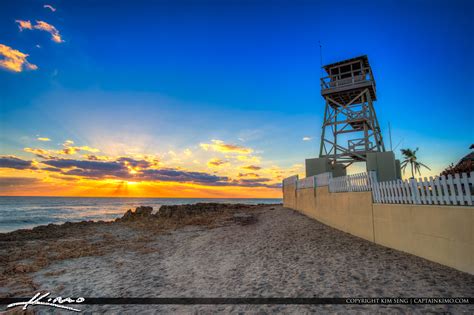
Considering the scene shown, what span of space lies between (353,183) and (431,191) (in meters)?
4.05

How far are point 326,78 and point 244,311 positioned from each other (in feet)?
79.9

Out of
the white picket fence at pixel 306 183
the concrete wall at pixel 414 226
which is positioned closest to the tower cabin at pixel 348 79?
the white picket fence at pixel 306 183

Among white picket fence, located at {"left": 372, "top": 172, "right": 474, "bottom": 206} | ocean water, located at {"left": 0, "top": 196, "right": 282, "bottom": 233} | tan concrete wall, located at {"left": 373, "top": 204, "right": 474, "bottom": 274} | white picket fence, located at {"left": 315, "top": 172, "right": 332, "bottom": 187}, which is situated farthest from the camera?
ocean water, located at {"left": 0, "top": 196, "right": 282, "bottom": 233}

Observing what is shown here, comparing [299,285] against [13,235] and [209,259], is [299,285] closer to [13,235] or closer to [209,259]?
[209,259]

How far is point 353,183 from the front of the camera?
10.6m

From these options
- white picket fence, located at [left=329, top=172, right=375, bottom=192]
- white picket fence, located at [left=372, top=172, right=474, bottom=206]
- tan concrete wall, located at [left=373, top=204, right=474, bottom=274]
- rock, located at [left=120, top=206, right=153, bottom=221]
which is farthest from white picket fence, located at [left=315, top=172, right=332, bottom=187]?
rock, located at [left=120, top=206, right=153, bottom=221]

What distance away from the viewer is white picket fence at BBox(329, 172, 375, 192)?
954cm

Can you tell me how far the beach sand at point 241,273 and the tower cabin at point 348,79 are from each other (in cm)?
1672

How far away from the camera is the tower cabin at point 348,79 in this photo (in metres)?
22.9

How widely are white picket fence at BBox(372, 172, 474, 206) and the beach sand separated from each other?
5.17 feet

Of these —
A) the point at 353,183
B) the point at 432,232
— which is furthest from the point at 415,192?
the point at 353,183

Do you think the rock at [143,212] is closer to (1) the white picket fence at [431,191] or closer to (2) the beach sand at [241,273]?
(2) the beach sand at [241,273]
